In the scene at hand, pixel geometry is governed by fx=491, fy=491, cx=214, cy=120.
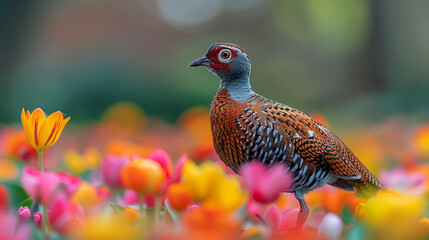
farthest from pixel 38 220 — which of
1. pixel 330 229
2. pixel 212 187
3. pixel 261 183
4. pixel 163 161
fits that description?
pixel 330 229

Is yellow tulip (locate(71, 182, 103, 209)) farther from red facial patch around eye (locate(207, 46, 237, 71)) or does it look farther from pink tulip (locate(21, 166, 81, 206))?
red facial patch around eye (locate(207, 46, 237, 71))

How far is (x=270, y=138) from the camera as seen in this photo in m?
1.74

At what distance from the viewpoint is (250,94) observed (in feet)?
6.28

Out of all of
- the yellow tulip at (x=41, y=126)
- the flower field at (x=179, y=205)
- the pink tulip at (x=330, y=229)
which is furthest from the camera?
the yellow tulip at (x=41, y=126)

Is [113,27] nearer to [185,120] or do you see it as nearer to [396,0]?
[396,0]

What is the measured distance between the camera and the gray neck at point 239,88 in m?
1.88

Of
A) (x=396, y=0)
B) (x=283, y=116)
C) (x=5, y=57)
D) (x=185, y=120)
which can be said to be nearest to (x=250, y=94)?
(x=283, y=116)

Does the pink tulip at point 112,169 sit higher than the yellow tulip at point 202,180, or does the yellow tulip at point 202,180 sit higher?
the yellow tulip at point 202,180

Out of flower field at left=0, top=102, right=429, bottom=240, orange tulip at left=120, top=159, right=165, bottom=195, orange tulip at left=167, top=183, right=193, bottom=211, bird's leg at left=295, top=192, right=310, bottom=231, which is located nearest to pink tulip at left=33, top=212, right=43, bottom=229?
flower field at left=0, top=102, right=429, bottom=240

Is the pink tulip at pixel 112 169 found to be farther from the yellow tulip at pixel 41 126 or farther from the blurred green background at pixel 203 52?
the blurred green background at pixel 203 52

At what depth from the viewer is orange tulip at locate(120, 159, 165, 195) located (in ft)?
3.98

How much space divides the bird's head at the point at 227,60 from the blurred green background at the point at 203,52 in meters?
3.91

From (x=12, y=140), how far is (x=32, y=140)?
1.08m

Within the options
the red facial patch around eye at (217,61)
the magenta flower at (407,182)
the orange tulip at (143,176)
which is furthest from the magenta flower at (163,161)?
the magenta flower at (407,182)
